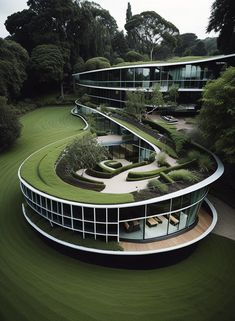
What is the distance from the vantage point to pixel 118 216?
50.1 feet

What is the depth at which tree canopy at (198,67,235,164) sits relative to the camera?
1958 centimetres

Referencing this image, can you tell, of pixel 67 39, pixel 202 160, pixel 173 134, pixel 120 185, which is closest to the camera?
pixel 120 185

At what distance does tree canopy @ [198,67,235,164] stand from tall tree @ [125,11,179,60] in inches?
2115

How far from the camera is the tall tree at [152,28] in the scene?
219 feet

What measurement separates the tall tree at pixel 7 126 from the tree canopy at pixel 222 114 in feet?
82.7

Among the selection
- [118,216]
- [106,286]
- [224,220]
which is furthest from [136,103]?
[106,286]

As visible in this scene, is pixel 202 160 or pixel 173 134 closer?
pixel 202 160

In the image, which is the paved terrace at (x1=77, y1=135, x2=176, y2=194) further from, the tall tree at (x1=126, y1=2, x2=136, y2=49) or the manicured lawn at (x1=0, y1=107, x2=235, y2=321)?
the tall tree at (x1=126, y1=2, x2=136, y2=49)

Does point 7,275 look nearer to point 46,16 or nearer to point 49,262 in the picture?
point 49,262

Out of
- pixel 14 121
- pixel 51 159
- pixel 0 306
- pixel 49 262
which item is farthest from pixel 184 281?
pixel 14 121

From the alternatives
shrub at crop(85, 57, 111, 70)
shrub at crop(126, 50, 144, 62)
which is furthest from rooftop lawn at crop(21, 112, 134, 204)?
shrub at crop(126, 50, 144, 62)

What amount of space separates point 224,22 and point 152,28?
3574 cm

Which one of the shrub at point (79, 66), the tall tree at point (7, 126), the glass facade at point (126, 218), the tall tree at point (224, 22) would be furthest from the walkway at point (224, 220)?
the shrub at point (79, 66)

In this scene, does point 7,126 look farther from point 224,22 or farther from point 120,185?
point 224,22
